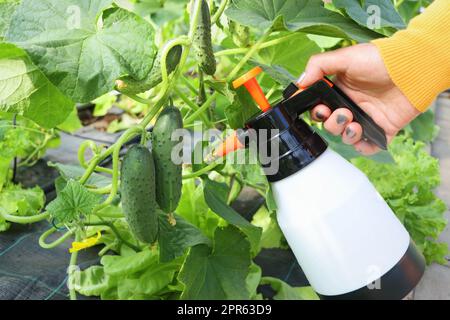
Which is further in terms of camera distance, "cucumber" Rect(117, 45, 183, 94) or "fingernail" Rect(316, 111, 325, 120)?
"fingernail" Rect(316, 111, 325, 120)

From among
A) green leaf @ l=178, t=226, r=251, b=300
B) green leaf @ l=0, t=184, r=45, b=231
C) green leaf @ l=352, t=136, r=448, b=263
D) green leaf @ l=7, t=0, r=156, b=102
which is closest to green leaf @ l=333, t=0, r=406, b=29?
green leaf @ l=7, t=0, r=156, b=102

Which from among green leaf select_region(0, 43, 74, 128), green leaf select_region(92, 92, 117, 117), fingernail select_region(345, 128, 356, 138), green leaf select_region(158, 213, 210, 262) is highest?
green leaf select_region(0, 43, 74, 128)

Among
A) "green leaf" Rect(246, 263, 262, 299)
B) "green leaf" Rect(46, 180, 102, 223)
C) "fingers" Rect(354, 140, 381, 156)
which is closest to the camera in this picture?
"green leaf" Rect(46, 180, 102, 223)

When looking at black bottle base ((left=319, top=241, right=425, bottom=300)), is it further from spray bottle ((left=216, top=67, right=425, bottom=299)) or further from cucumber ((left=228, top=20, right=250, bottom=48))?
cucumber ((left=228, top=20, right=250, bottom=48))

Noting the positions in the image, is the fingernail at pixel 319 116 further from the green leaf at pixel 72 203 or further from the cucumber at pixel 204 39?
the green leaf at pixel 72 203

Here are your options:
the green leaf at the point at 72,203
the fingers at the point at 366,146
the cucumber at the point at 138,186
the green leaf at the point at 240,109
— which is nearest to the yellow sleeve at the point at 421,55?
the fingers at the point at 366,146

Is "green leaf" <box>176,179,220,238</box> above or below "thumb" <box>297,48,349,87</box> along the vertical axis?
below

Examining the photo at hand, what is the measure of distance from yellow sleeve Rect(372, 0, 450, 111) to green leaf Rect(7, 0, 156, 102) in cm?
45

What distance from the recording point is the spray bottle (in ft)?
2.46

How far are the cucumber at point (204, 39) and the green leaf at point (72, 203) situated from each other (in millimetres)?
310

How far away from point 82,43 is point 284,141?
365 millimetres

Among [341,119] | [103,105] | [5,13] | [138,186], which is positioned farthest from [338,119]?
[103,105]

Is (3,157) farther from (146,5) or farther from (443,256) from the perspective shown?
(443,256)
